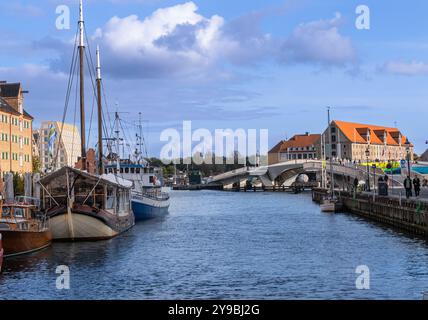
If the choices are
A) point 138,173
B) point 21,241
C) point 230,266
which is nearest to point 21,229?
point 21,241

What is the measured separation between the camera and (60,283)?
2725 cm

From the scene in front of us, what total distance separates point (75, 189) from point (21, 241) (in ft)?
33.1

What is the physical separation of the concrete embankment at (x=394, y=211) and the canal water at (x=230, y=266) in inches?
56.7

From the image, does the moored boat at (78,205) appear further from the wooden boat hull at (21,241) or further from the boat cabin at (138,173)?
the boat cabin at (138,173)

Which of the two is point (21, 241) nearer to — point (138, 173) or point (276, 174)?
point (138, 173)

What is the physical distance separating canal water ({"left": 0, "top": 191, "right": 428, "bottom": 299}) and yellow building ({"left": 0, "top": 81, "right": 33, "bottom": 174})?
43.4m

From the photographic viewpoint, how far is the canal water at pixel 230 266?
25203mm

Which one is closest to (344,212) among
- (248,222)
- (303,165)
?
(248,222)

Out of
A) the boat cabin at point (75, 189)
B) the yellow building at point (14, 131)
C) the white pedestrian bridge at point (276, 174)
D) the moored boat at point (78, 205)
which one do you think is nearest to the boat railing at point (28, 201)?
the boat cabin at point (75, 189)

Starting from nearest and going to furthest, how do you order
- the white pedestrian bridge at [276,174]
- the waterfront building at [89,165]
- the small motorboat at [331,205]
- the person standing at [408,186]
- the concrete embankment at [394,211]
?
the concrete embankment at [394,211]
the person standing at [408,186]
the waterfront building at [89,165]
the small motorboat at [331,205]
the white pedestrian bridge at [276,174]

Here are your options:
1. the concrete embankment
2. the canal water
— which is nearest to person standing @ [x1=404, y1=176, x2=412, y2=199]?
the concrete embankment

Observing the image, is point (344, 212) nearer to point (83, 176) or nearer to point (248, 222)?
point (248, 222)

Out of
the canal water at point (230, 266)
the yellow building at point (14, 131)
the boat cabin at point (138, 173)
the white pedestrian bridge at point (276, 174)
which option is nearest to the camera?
the canal water at point (230, 266)

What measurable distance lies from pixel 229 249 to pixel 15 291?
17.3m
